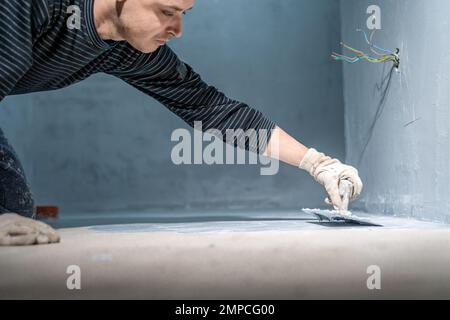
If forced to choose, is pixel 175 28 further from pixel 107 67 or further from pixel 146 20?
Result: pixel 107 67

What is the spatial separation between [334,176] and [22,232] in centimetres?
82

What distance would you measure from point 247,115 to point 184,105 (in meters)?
0.19

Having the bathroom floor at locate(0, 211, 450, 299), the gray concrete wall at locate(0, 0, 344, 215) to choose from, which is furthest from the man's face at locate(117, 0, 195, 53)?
the gray concrete wall at locate(0, 0, 344, 215)

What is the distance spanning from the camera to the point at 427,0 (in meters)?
1.44

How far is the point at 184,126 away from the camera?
272 centimetres

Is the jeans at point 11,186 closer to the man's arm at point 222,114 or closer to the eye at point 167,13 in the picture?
the man's arm at point 222,114

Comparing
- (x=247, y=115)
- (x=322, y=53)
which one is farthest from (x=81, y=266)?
(x=322, y=53)

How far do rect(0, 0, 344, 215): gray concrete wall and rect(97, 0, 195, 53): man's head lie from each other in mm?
1619

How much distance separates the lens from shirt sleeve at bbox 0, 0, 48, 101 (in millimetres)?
846

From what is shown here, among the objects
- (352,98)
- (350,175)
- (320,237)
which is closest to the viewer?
(320,237)

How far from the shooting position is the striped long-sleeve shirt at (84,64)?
0.87 meters

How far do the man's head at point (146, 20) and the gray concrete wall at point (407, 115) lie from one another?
0.73 metres

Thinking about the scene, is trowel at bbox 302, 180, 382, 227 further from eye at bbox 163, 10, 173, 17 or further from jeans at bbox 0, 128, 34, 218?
jeans at bbox 0, 128, 34, 218
